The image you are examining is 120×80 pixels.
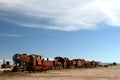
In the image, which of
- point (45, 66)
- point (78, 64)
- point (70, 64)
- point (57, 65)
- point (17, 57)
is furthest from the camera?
point (78, 64)

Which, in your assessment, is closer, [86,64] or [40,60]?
[40,60]

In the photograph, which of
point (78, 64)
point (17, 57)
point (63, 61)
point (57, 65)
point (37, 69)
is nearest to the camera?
point (17, 57)

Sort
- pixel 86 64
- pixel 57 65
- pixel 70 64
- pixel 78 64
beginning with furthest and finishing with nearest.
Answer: pixel 86 64 → pixel 78 64 → pixel 70 64 → pixel 57 65

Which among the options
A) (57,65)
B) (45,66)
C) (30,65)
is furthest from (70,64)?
(30,65)

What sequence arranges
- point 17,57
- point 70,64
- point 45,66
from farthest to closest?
point 70,64 → point 45,66 → point 17,57

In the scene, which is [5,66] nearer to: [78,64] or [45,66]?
[45,66]

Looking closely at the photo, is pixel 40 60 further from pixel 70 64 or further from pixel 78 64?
pixel 78 64

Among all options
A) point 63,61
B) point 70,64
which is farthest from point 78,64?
point 63,61

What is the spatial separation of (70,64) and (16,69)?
117ft

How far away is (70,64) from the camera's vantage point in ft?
281

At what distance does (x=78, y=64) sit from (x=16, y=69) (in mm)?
44794

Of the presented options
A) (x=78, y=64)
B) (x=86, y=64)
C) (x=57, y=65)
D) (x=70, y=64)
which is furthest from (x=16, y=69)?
(x=86, y=64)

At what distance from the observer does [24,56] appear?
168 feet

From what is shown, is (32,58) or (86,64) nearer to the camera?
(32,58)
